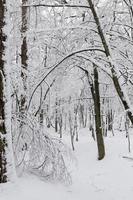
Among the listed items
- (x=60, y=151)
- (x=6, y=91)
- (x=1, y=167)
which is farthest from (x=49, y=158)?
(x=6, y=91)

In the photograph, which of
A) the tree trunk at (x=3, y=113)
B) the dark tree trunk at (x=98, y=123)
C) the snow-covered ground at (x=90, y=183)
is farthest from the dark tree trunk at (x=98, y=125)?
the tree trunk at (x=3, y=113)

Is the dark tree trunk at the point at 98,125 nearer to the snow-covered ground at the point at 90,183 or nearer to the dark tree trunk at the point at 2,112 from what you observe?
the snow-covered ground at the point at 90,183

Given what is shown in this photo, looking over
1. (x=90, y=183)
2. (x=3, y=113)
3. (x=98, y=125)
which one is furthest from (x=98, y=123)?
(x=3, y=113)

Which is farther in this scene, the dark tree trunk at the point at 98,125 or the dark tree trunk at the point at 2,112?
the dark tree trunk at the point at 98,125

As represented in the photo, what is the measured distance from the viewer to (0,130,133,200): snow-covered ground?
226 inches

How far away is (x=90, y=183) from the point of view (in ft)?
30.6

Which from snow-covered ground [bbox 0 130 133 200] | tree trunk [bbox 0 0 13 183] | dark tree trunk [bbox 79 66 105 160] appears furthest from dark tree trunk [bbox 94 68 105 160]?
tree trunk [bbox 0 0 13 183]

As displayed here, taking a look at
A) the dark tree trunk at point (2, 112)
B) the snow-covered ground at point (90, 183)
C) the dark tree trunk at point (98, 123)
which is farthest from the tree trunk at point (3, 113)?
the dark tree trunk at point (98, 123)

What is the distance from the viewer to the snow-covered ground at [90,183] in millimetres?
Answer: 5730

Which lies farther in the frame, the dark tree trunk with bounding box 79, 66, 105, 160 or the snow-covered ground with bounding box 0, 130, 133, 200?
the dark tree trunk with bounding box 79, 66, 105, 160

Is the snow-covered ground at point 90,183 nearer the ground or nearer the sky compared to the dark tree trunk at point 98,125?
nearer the ground

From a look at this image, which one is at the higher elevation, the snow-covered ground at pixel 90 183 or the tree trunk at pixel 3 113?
the tree trunk at pixel 3 113

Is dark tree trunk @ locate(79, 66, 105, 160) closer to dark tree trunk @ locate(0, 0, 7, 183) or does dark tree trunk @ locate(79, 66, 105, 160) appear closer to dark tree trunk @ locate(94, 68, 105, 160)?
dark tree trunk @ locate(94, 68, 105, 160)

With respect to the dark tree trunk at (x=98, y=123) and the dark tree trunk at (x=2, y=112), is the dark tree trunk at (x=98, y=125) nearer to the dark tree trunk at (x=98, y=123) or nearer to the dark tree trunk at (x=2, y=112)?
the dark tree trunk at (x=98, y=123)
